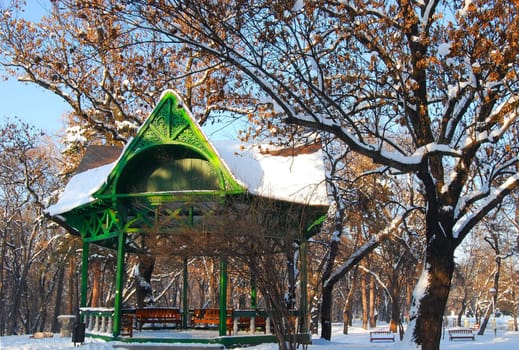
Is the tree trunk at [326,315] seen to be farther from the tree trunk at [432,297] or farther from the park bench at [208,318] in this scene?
the tree trunk at [432,297]

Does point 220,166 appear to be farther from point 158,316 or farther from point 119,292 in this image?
point 158,316

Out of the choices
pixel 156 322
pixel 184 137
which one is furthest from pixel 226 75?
pixel 156 322

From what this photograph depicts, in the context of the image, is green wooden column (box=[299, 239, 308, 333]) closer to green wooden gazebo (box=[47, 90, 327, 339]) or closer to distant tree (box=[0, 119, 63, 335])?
green wooden gazebo (box=[47, 90, 327, 339])

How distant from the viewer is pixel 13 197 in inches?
1644

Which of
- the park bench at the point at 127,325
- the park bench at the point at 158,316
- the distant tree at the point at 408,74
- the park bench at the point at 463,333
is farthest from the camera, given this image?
the park bench at the point at 463,333

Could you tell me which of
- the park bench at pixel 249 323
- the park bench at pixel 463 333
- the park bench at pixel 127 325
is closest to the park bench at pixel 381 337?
the park bench at pixel 463 333

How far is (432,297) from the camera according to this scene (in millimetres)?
13930

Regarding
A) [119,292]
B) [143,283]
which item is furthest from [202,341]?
[143,283]

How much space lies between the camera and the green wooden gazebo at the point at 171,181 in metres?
15.7

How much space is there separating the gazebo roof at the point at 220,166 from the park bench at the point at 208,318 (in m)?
3.97

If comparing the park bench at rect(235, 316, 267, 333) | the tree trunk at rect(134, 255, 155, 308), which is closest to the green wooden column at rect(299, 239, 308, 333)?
the park bench at rect(235, 316, 267, 333)

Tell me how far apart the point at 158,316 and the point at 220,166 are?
265 inches

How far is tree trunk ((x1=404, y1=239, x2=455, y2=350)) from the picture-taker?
1377 cm

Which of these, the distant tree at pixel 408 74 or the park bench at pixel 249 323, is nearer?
the distant tree at pixel 408 74
